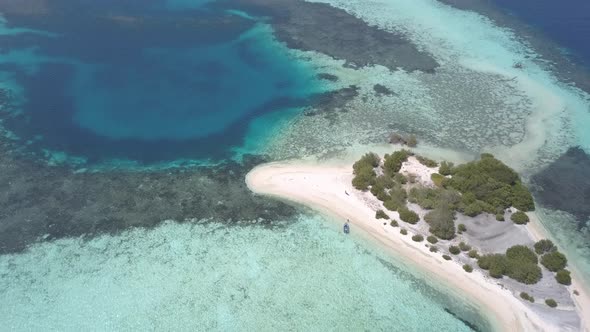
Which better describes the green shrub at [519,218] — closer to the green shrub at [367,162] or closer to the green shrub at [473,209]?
the green shrub at [473,209]

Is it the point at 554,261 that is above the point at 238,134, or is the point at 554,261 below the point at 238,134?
above

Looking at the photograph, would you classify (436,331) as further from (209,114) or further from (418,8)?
(418,8)

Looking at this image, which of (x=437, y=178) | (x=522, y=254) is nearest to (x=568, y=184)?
(x=437, y=178)

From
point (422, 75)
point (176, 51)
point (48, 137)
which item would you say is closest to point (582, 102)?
point (422, 75)

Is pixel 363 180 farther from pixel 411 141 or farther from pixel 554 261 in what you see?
pixel 554 261

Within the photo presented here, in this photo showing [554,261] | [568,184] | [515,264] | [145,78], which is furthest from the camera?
[145,78]
